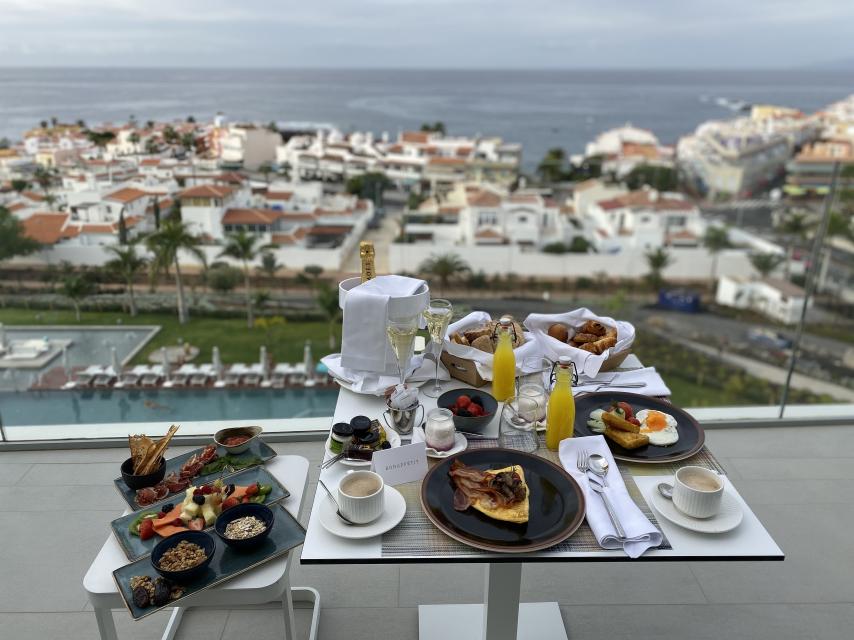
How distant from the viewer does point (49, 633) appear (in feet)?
5.33

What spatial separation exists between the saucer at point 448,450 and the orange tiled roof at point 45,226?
507 centimetres

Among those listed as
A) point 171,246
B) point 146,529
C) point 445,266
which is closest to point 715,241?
point 445,266

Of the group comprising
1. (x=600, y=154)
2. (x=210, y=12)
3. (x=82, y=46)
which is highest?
(x=210, y=12)

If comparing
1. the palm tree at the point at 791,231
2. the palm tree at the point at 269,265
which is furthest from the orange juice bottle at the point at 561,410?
the palm tree at the point at 791,231

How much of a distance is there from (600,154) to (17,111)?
1522 inches

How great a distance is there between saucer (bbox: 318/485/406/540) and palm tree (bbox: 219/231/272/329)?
32.9ft

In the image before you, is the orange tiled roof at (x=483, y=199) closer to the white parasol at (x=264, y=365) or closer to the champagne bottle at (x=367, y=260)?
the white parasol at (x=264, y=365)

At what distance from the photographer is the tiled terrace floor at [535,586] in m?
1.66

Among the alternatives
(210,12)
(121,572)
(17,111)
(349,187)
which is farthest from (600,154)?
(121,572)

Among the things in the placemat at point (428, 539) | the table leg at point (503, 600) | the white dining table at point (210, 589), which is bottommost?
the table leg at point (503, 600)

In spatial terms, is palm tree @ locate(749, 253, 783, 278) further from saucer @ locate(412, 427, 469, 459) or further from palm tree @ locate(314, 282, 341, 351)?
saucer @ locate(412, 427, 469, 459)

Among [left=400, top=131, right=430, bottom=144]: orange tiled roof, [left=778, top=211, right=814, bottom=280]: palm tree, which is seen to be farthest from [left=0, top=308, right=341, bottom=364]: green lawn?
[left=400, top=131, right=430, bottom=144]: orange tiled roof

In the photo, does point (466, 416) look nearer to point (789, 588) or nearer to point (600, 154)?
point (789, 588)

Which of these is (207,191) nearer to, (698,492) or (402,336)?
(402,336)
